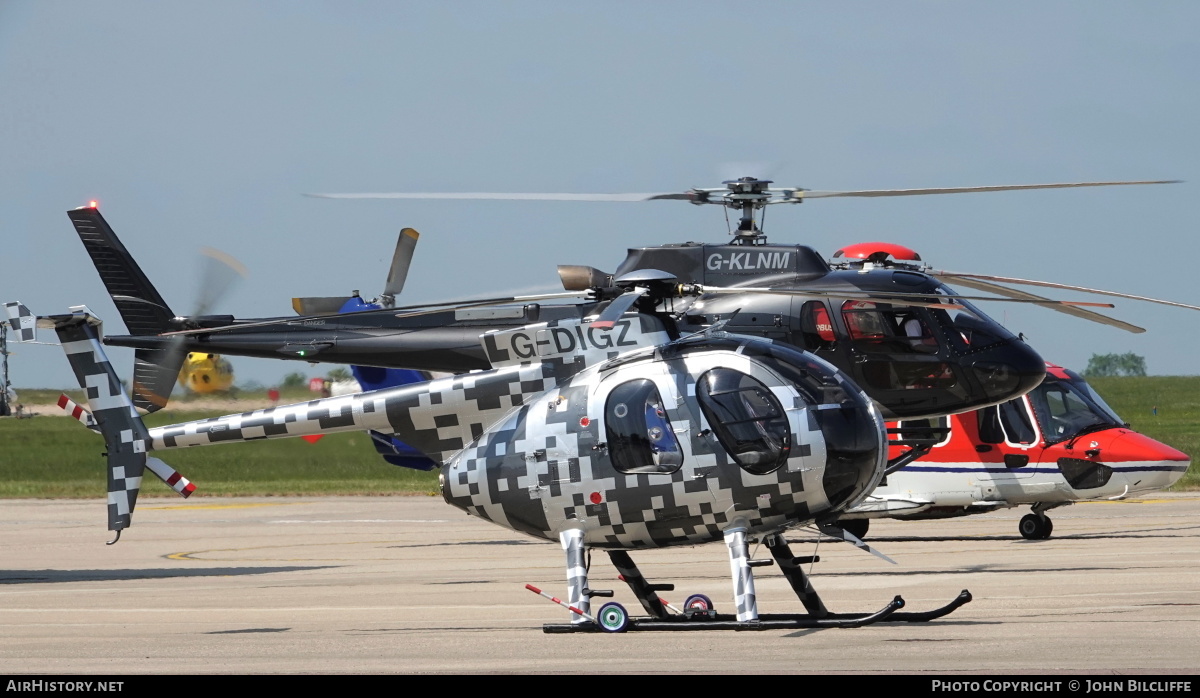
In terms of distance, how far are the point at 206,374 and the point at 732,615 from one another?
13.2m

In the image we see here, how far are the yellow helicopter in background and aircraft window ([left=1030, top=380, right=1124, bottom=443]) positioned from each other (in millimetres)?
12636

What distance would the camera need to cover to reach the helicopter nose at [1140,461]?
21875mm

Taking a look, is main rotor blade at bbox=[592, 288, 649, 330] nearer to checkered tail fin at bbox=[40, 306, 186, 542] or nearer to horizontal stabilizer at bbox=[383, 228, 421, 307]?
Result: checkered tail fin at bbox=[40, 306, 186, 542]

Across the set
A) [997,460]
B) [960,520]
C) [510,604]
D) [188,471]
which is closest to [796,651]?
[510,604]

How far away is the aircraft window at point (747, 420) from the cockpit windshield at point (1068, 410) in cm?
1050

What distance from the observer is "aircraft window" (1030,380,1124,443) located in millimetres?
22062

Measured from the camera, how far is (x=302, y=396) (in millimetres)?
24781

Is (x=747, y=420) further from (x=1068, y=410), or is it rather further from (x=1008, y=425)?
(x=1068, y=410)

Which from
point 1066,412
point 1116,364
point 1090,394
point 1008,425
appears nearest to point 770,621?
point 1008,425

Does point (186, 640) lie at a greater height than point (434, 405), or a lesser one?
lesser

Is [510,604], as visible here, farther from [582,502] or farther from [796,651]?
[796,651]

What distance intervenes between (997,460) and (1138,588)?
6346mm

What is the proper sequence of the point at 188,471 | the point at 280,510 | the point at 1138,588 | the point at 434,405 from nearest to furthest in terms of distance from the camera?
the point at 434,405 → the point at 1138,588 → the point at 280,510 → the point at 188,471
